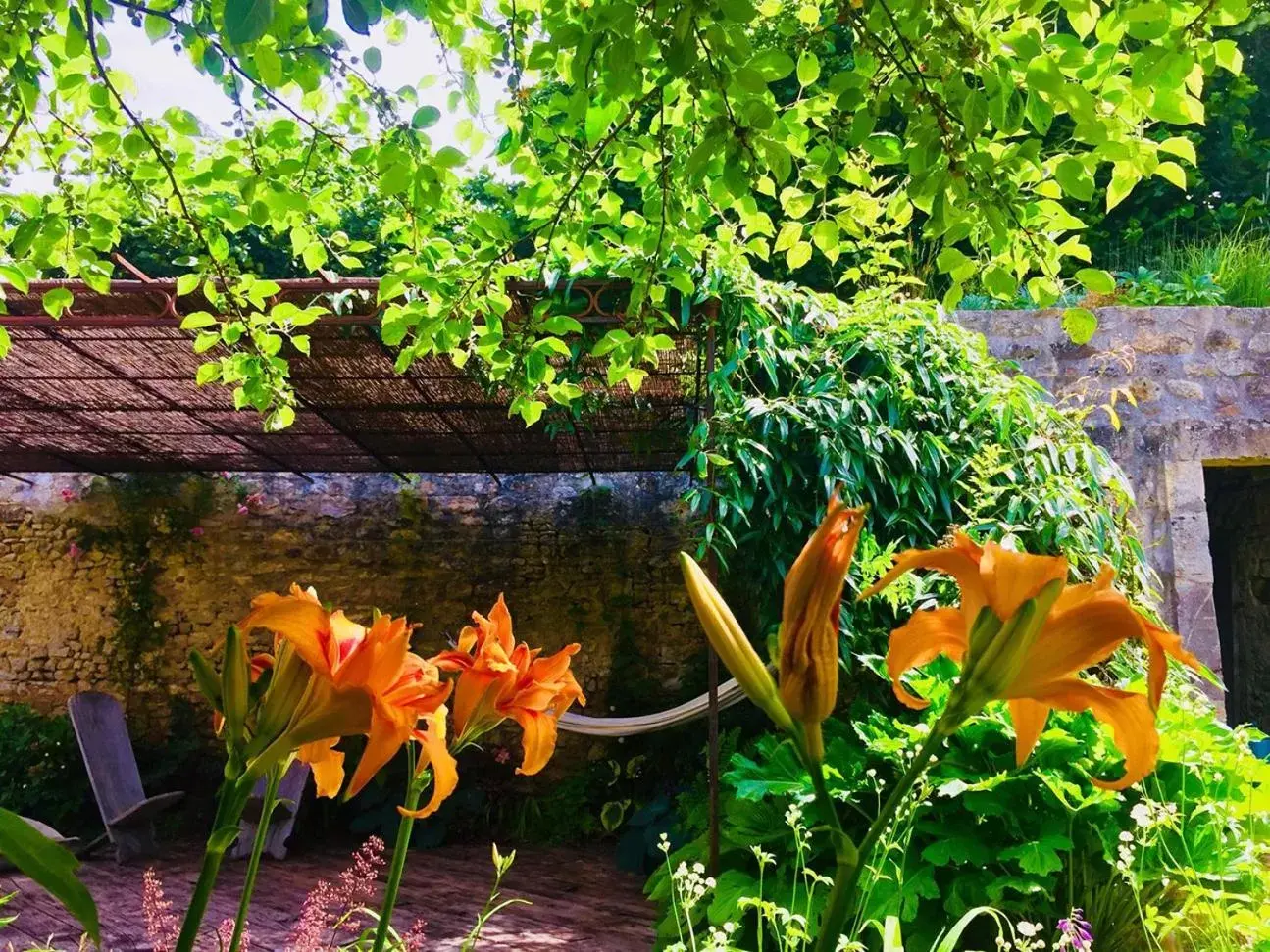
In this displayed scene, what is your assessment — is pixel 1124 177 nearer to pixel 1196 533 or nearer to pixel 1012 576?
pixel 1012 576

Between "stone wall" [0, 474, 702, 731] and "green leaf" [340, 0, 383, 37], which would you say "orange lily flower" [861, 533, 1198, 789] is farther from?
"stone wall" [0, 474, 702, 731]

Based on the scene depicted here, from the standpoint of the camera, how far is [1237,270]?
4102mm

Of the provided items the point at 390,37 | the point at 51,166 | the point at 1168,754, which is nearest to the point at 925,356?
the point at 1168,754

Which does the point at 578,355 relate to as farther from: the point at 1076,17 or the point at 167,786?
the point at 167,786

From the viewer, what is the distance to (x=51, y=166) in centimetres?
168

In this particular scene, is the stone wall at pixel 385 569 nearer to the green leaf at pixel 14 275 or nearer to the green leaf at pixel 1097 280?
the green leaf at pixel 14 275

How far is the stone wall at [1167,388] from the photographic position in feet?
11.3

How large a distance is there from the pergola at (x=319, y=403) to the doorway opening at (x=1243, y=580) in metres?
3.11

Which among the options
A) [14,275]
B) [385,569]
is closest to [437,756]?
[14,275]

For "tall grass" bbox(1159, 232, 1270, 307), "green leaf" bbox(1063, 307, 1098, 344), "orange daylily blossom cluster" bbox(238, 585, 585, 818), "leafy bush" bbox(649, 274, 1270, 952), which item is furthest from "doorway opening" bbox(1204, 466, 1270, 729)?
"orange daylily blossom cluster" bbox(238, 585, 585, 818)

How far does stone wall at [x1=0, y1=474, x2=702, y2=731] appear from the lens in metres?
5.12

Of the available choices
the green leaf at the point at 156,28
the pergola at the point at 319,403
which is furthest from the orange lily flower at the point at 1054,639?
the pergola at the point at 319,403

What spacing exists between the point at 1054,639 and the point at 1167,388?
12.5 ft

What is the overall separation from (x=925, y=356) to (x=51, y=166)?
2.58 m
